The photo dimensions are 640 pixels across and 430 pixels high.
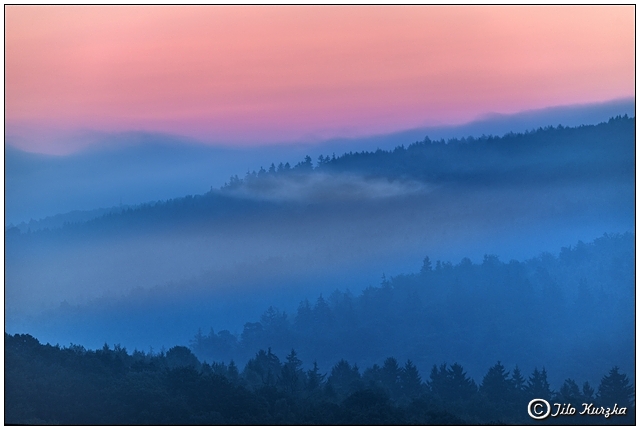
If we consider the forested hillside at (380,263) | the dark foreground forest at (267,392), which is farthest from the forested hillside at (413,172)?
the dark foreground forest at (267,392)

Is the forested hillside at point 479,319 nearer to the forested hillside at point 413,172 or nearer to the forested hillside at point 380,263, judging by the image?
the forested hillside at point 380,263

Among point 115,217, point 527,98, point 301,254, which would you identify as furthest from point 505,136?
point 115,217

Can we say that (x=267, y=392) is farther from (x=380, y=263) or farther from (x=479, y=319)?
(x=479, y=319)

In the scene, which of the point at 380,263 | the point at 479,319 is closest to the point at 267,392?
the point at 380,263

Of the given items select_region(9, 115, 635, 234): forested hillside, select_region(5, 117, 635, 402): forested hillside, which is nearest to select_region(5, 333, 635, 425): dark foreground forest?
select_region(5, 117, 635, 402): forested hillside

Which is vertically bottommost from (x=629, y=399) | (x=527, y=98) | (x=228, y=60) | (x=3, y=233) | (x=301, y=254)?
(x=629, y=399)

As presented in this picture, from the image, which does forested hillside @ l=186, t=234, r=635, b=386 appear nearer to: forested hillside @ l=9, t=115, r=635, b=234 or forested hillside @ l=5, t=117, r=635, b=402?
forested hillside @ l=5, t=117, r=635, b=402

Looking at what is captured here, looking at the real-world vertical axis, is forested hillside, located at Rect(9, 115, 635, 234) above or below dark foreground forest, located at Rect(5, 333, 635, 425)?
above

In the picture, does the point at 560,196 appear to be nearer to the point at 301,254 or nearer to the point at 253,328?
the point at 301,254
